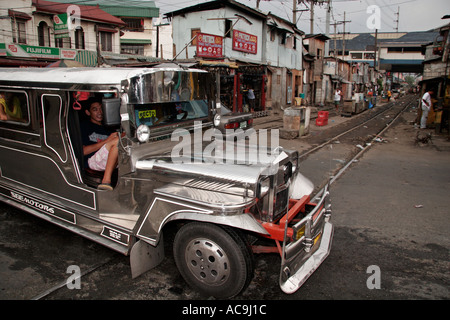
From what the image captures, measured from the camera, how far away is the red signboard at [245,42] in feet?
69.0

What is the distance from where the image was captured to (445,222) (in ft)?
17.0

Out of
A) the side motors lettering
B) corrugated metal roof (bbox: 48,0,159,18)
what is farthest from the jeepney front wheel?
corrugated metal roof (bbox: 48,0,159,18)

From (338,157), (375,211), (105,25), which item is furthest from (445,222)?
(105,25)

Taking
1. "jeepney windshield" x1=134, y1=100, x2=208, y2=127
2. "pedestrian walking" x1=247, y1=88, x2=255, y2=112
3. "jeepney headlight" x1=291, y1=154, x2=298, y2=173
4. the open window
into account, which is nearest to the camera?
"jeepney windshield" x1=134, y1=100, x2=208, y2=127

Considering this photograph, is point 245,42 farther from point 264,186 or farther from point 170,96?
point 264,186

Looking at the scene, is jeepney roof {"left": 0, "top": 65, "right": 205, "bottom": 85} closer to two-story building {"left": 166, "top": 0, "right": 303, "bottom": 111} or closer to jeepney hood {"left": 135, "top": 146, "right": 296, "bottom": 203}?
jeepney hood {"left": 135, "top": 146, "right": 296, "bottom": 203}

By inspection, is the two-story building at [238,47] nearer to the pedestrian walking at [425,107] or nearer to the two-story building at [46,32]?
the two-story building at [46,32]

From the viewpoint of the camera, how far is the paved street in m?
3.32

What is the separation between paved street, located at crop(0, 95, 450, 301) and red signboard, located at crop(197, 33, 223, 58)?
1360cm

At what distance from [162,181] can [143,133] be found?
535 millimetres

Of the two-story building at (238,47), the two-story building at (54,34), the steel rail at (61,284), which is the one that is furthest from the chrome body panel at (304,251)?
the two-story building at (54,34)

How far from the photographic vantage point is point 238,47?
70.3 feet

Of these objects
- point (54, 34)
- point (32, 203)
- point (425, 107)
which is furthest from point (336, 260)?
point (54, 34)
